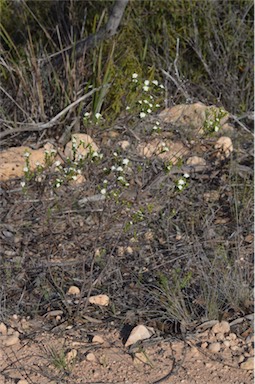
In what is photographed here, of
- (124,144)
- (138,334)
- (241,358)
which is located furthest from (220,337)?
(124,144)

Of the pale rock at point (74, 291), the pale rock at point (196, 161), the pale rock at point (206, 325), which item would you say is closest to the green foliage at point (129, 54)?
the pale rock at point (196, 161)

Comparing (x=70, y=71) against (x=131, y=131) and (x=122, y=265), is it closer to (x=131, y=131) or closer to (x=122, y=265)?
(x=131, y=131)

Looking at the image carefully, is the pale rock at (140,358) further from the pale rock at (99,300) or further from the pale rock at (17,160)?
the pale rock at (17,160)

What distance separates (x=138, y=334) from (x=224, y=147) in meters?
1.79

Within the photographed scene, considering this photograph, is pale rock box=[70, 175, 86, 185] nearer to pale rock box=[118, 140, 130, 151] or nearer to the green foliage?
pale rock box=[118, 140, 130, 151]

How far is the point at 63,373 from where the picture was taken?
294 cm

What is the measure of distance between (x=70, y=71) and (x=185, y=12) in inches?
42.9

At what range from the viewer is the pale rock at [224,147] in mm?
4523

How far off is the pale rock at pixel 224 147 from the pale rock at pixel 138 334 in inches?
64.5

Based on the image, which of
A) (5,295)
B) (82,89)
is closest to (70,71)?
(82,89)

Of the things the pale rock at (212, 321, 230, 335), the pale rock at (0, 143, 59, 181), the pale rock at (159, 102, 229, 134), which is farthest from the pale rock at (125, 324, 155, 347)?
the pale rock at (159, 102, 229, 134)

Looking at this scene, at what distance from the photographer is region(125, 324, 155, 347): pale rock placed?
3111 mm

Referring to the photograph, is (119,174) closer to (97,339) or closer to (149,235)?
(149,235)

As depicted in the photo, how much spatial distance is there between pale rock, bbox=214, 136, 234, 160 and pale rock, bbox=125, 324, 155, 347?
164 cm
